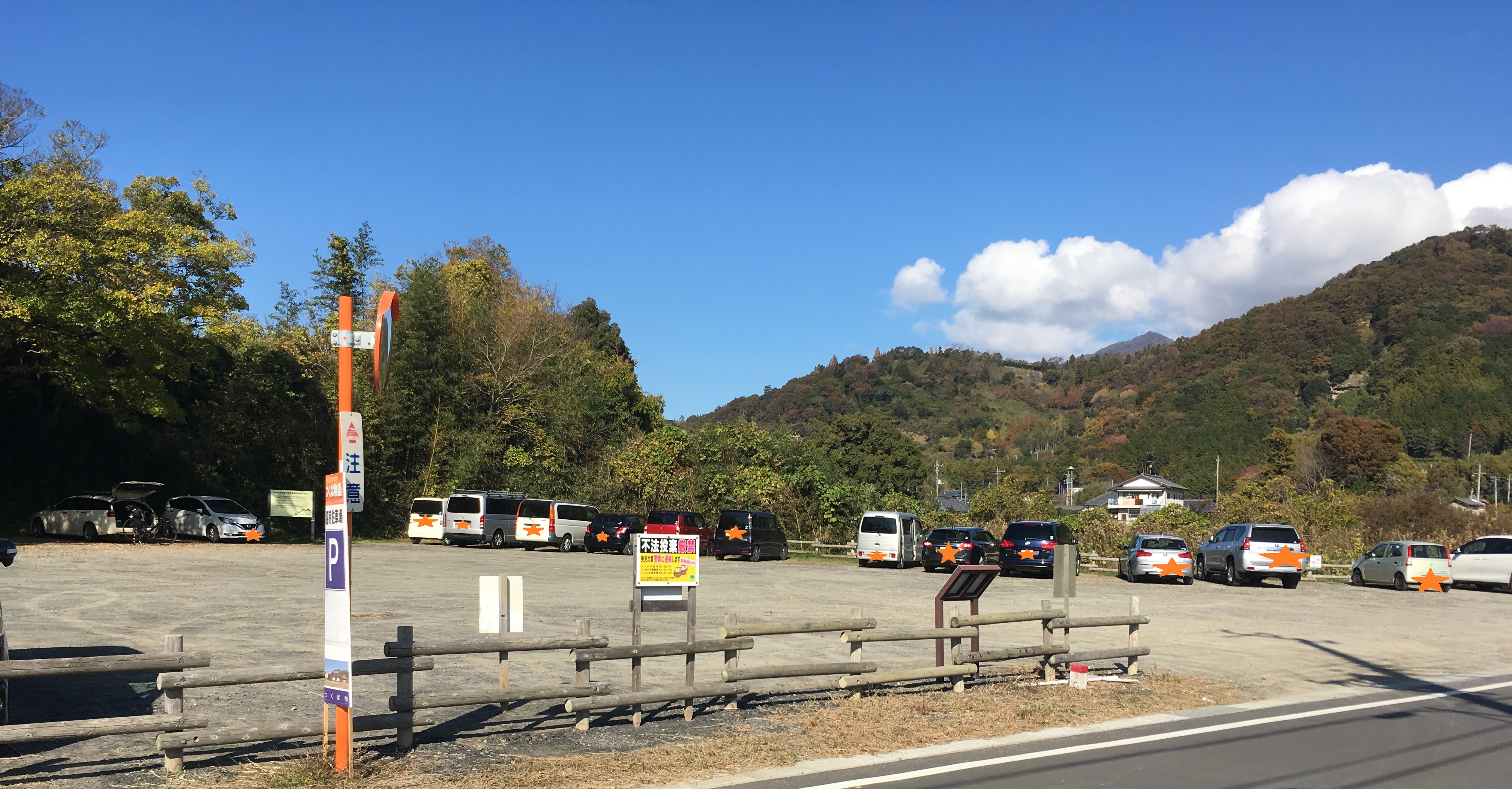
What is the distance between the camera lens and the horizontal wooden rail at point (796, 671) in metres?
10.2

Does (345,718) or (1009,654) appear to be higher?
(345,718)

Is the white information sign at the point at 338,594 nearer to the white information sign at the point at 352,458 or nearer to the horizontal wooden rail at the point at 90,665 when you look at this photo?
the white information sign at the point at 352,458

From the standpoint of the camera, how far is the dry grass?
760 centimetres

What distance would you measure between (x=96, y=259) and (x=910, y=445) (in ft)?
165

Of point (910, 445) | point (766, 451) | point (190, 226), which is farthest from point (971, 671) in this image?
point (910, 445)

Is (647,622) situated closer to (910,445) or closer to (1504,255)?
(910,445)

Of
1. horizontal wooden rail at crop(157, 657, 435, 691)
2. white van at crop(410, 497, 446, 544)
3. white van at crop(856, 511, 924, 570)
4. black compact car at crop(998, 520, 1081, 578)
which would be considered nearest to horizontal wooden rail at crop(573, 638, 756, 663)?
horizontal wooden rail at crop(157, 657, 435, 691)

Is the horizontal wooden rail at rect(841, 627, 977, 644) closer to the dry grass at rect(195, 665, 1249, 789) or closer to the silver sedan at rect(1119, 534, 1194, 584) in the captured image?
the dry grass at rect(195, 665, 1249, 789)

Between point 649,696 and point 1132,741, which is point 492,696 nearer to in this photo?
point 649,696

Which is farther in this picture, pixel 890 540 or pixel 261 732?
pixel 890 540

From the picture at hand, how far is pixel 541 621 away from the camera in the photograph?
53.2 ft

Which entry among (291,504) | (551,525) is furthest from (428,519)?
(291,504)

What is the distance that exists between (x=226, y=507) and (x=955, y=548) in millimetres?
25603

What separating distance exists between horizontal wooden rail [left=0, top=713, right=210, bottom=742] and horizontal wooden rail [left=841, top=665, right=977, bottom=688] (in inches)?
240
